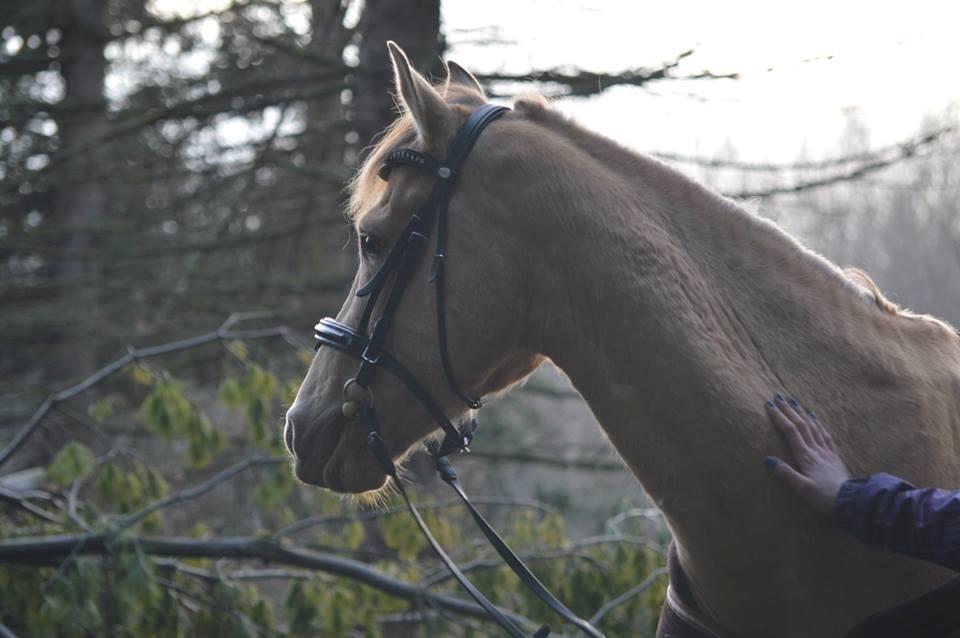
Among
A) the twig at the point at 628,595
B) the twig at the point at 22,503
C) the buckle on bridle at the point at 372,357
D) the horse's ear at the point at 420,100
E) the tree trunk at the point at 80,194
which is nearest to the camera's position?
the horse's ear at the point at 420,100

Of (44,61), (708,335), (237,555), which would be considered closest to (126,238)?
(44,61)

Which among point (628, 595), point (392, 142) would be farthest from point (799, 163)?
point (392, 142)

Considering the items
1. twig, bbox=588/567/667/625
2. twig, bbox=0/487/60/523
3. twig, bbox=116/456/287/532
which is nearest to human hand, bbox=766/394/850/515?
twig, bbox=588/567/667/625

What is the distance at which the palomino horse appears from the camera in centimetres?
217

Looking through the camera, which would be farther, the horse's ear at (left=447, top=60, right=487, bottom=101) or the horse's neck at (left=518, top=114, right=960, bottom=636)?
the horse's ear at (left=447, top=60, right=487, bottom=101)

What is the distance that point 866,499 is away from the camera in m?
2.02

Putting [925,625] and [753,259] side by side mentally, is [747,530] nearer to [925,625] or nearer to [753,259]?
[925,625]

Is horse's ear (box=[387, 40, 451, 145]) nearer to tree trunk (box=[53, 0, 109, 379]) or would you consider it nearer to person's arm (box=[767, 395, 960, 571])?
person's arm (box=[767, 395, 960, 571])

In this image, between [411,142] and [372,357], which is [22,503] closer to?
[372,357]

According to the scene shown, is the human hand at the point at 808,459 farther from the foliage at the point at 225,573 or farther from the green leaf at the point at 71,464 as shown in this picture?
the green leaf at the point at 71,464

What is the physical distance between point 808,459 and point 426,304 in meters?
1.00

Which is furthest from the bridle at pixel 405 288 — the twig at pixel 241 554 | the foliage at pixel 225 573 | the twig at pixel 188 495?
the twig at pixel 188 495

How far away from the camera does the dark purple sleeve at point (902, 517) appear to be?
195cm

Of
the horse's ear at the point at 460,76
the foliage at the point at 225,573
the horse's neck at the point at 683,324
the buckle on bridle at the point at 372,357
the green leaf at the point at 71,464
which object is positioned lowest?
the foliage at the point at 225,573
